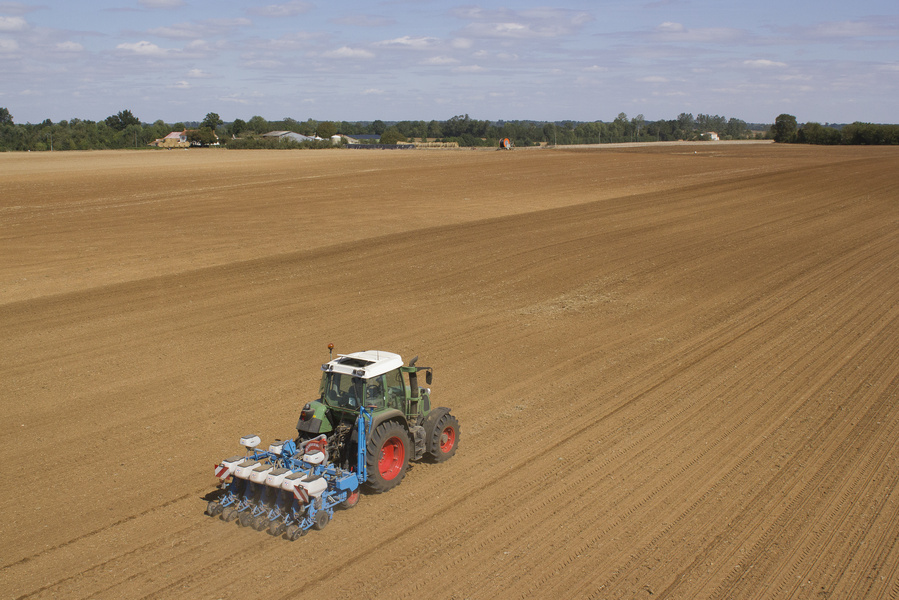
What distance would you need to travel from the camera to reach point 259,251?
2689 centimetres

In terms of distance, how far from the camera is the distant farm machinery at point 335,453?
8891 mm

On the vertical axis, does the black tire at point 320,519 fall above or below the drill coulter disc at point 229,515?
above

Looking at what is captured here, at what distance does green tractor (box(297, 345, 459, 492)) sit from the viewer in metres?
9.48

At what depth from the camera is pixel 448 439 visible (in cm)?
1113

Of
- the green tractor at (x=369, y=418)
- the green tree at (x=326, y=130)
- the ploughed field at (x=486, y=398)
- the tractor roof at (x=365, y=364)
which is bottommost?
the ploughed field at (x=486, y=398)

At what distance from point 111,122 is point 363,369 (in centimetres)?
18267

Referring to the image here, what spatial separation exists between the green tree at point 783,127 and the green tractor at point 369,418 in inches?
5454

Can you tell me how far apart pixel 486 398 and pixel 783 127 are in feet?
468

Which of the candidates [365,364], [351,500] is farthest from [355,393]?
[351,500]

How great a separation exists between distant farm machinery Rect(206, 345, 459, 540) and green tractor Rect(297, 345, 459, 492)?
13mm

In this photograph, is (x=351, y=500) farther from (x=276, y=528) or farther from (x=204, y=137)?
(x=204, y=137)

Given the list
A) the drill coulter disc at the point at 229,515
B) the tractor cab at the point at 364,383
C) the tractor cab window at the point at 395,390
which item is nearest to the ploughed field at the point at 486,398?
the drill coulter disc at the point at 229,515

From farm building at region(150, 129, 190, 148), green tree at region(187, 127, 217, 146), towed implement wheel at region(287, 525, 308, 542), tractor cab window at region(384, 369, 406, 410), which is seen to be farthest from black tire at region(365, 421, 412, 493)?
farm building at region(150, 129, 190, 148)

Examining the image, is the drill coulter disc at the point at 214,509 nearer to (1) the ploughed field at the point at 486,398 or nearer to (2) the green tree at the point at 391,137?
(1) the ploughed field at the point at 486,398
